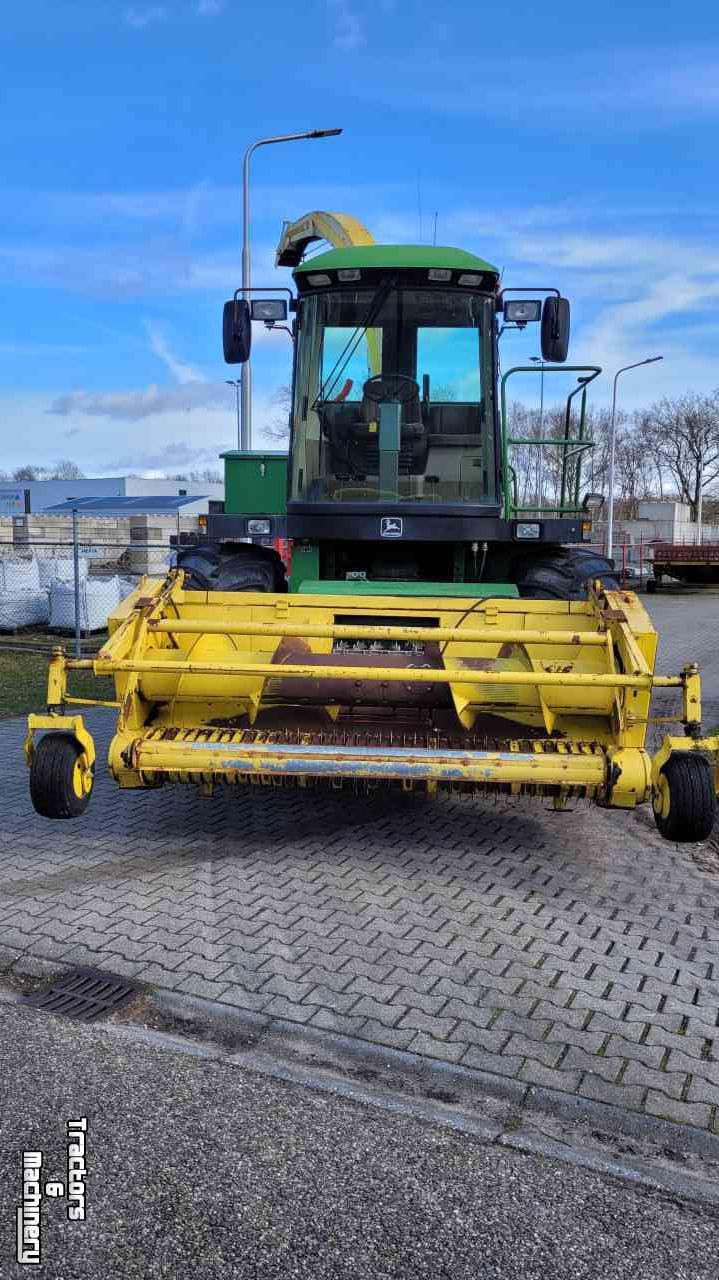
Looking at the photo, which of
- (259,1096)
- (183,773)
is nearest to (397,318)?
(183,773)

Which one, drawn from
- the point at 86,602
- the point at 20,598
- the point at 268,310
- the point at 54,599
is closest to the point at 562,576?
the point at 268,310

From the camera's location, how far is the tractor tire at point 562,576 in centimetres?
621

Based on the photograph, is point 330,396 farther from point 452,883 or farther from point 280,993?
point 280,993

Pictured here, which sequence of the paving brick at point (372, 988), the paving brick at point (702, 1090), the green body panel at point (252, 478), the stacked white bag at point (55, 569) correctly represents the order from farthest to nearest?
the stacked white bag at point (55, 569) → the green body panel at point (252, 478) → the paving brick at point (372, 988) → the paving brick at point (702, 1090)

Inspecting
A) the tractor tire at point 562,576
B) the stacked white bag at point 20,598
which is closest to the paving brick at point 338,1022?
the tractor tire at point 562,576

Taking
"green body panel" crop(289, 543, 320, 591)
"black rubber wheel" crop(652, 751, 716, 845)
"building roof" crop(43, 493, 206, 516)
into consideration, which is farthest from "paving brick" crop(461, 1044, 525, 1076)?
"building roof" crop(43, 493, 206, 516)

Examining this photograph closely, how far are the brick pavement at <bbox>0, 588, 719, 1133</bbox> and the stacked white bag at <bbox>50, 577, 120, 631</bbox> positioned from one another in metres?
7.87

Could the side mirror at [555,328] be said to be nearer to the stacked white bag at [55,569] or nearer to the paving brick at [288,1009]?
the paving brick at [288,1009]

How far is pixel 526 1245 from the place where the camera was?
2.47 meters

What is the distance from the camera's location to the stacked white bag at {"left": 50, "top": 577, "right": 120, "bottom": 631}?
45.8 ft

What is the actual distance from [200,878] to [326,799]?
4.97 feet

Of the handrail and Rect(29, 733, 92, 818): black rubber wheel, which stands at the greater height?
the handrail

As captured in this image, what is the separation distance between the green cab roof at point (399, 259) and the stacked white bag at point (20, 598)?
31.3 ft

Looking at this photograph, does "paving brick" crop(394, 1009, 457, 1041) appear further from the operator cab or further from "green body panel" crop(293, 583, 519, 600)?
the operator cab
